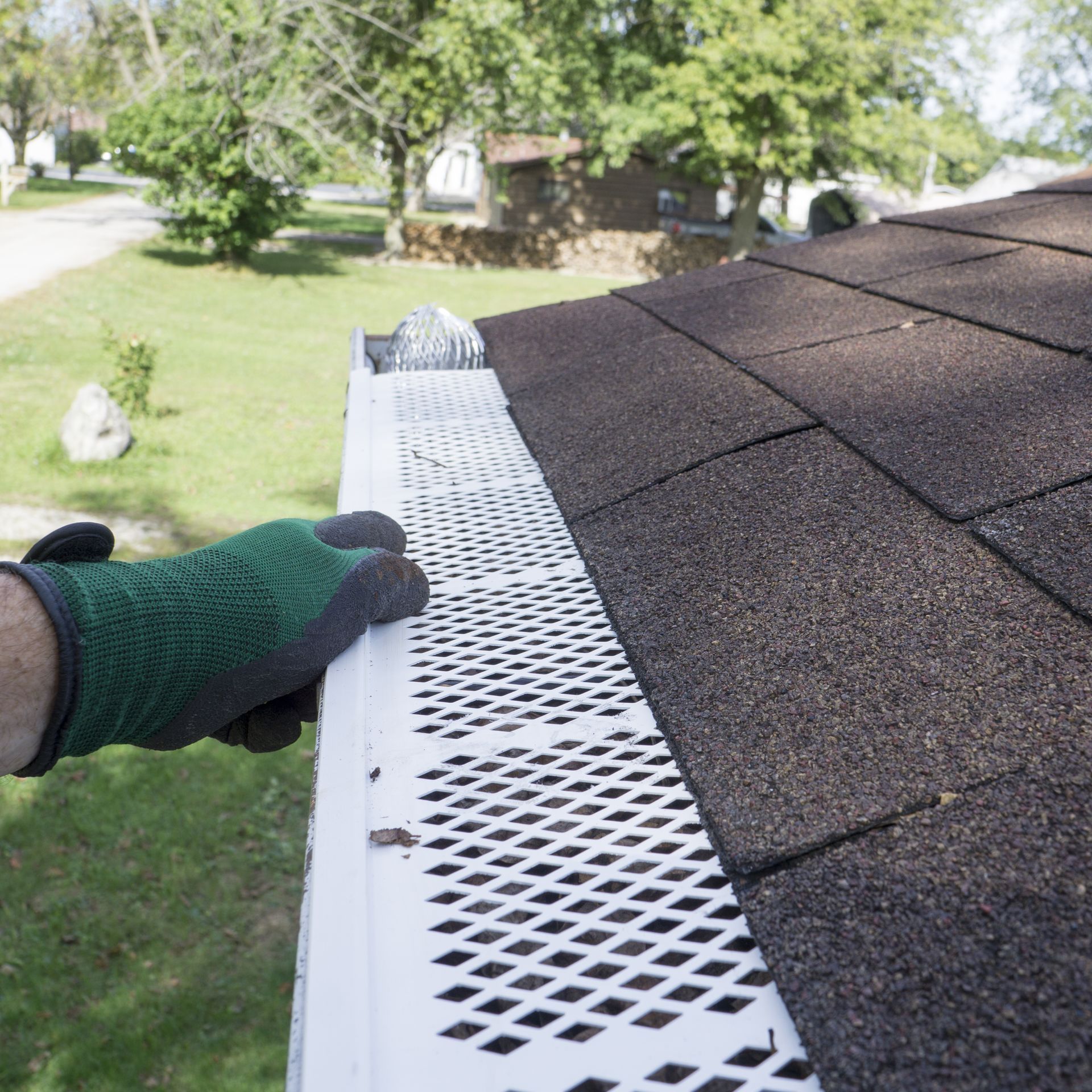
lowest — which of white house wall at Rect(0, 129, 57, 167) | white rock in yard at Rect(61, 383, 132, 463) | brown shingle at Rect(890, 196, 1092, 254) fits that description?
white rock in yard at Rect(61, 383, 132, 463)

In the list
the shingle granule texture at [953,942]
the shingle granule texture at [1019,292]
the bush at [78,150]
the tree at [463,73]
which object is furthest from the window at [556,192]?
the shingle granule texture at [953,942]

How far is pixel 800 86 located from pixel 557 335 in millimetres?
23914

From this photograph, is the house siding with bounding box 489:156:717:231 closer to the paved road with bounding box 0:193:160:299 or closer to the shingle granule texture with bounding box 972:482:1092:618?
the paved road with bounding box 0:193:160:299

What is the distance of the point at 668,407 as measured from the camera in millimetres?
2604

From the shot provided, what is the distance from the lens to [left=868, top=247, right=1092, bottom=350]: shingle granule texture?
252 centimetres

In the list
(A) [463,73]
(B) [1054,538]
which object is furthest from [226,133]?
(B) [1054,538]

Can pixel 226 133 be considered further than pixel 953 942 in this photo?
Yes

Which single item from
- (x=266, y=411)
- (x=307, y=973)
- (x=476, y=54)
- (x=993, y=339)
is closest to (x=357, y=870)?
(x=307, y=973)

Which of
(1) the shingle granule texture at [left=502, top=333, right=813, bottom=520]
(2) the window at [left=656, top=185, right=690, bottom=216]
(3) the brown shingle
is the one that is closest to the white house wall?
(2) the window at [left=656, top=185, right=690, bottom=216]

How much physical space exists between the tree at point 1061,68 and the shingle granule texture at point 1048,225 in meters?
37.9

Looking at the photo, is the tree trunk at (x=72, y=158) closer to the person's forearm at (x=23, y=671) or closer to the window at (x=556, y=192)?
the window at (x=556, y=192)

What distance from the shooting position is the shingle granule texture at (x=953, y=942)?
0.83m

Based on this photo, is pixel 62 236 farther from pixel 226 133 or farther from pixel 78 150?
pixel 78 150

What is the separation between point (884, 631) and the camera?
1431mm
